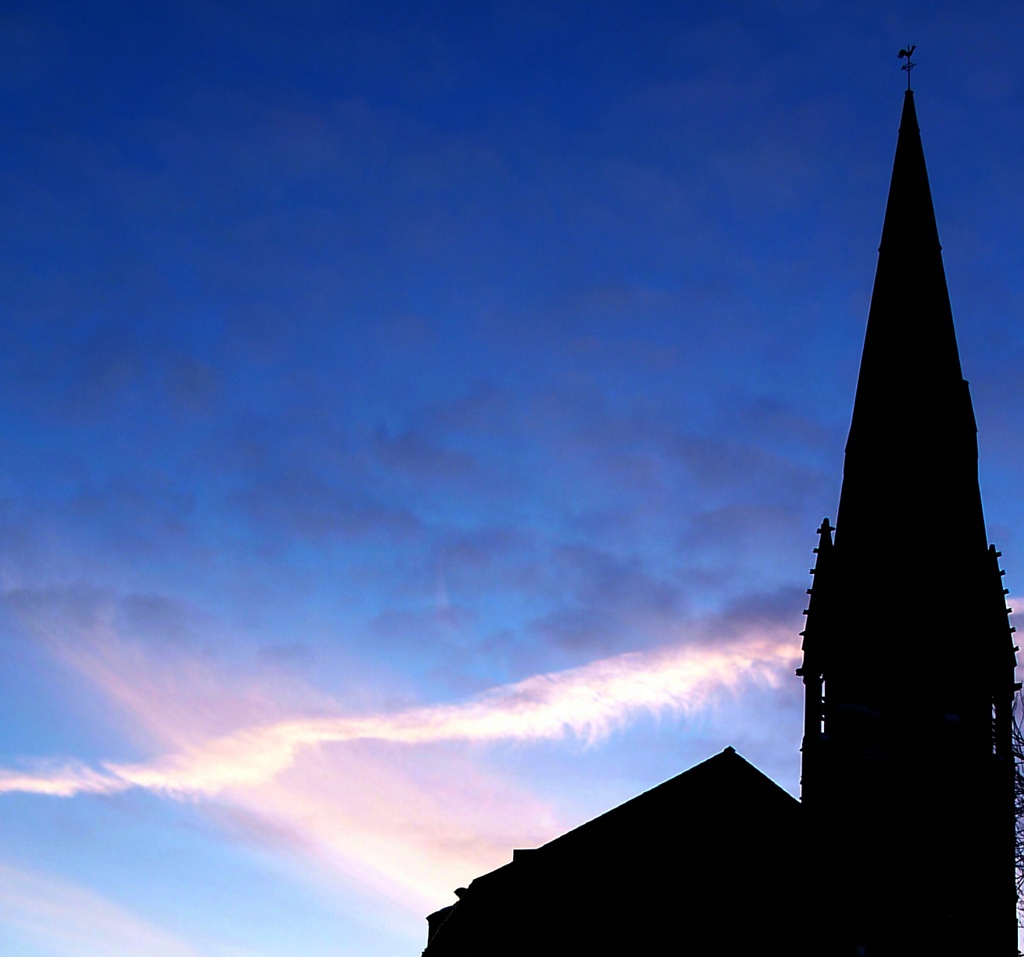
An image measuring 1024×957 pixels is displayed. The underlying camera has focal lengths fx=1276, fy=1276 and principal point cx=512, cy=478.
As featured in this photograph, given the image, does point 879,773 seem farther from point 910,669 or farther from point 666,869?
point 666,869

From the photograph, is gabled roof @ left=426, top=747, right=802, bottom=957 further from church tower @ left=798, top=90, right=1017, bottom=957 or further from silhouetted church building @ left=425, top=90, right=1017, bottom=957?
church tower @ left=798, top=90, right=1017, bottom=957

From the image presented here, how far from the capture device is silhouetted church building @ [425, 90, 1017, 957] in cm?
2484

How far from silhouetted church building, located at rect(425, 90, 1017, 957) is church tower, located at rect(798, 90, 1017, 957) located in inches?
1.3

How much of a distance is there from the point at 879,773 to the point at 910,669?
2.21m

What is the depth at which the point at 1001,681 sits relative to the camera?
2656 cm

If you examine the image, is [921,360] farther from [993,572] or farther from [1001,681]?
[1001,681]

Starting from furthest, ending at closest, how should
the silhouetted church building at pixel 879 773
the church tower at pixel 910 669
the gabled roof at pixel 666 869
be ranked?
the gabled roof at pixel 666 869 < the silhouetted church building at pixel 879 773 < the church tower at pixel 910 669

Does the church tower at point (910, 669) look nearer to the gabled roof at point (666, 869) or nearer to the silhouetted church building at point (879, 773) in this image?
the silhouetted church building at point (879, 773)

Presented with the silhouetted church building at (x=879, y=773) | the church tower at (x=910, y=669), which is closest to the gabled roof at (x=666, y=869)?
the silhouetted church building at (x=879, y=773)

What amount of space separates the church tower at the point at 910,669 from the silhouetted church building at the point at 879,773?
1.3 inches

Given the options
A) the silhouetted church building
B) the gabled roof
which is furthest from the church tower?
the gabled roof

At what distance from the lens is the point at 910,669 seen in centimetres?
2622

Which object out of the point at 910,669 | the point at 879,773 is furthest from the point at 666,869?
the point at 910,669

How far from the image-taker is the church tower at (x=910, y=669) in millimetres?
24609
